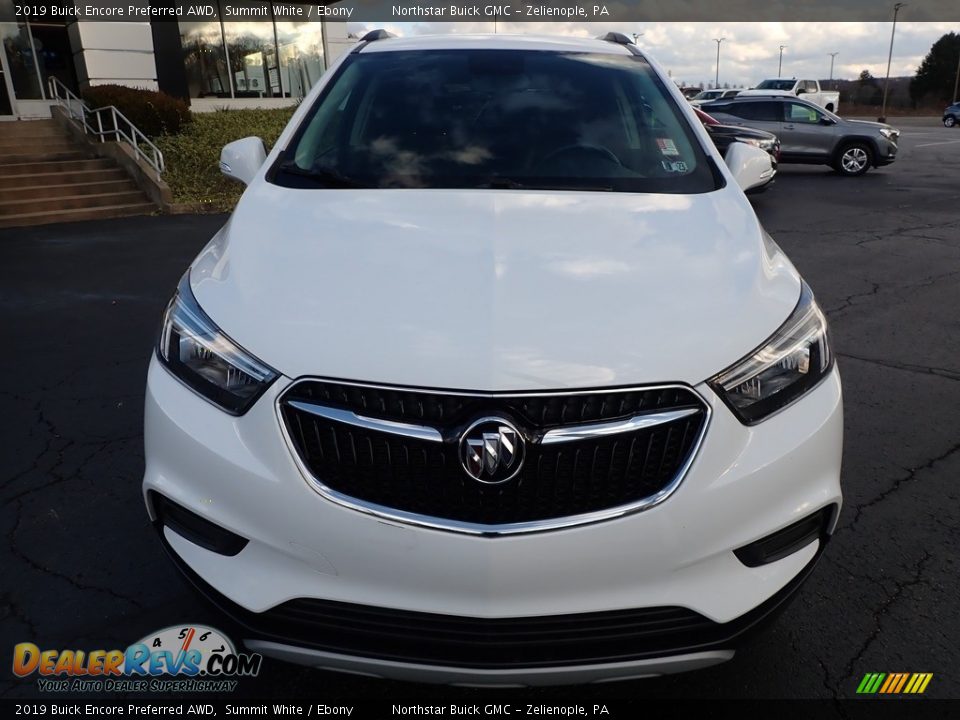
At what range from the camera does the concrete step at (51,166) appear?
1227 centimetres

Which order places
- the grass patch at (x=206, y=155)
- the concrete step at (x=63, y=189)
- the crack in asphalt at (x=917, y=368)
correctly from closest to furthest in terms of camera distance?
the crack in asphalt at (x=917, y=368)
the concrete step at (x=63, y=189)
the grass patch at (x=206, y=155)

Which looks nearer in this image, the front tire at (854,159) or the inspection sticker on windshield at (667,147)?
the inspection sticker on windshield at (667,147)

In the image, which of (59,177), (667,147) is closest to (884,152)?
(667,147)

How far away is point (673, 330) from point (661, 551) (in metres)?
0.50

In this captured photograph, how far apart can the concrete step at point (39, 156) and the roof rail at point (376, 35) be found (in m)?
11.2

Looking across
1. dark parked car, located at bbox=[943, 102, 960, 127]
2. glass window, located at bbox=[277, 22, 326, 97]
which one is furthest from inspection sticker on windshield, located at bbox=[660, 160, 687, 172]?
dark parked car, located at bbox=[943, 102, 960, 127]

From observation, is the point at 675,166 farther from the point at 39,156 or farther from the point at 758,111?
the point at 758,111

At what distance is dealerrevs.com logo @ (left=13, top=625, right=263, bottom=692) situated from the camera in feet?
7.09

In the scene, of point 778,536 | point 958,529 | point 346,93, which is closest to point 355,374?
point 778,536

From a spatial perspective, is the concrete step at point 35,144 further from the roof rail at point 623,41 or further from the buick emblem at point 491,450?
the buick emblem at point 491,450

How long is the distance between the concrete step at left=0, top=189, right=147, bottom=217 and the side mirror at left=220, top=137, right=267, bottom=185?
32.8 feet

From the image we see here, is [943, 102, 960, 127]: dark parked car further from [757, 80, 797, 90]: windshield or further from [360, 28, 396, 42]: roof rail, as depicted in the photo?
[360, 28, 396, 42]: roof rail

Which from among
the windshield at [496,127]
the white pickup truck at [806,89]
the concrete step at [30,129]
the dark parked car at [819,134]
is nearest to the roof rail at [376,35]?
the windshield at [496,127]

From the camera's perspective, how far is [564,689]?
2150mm
